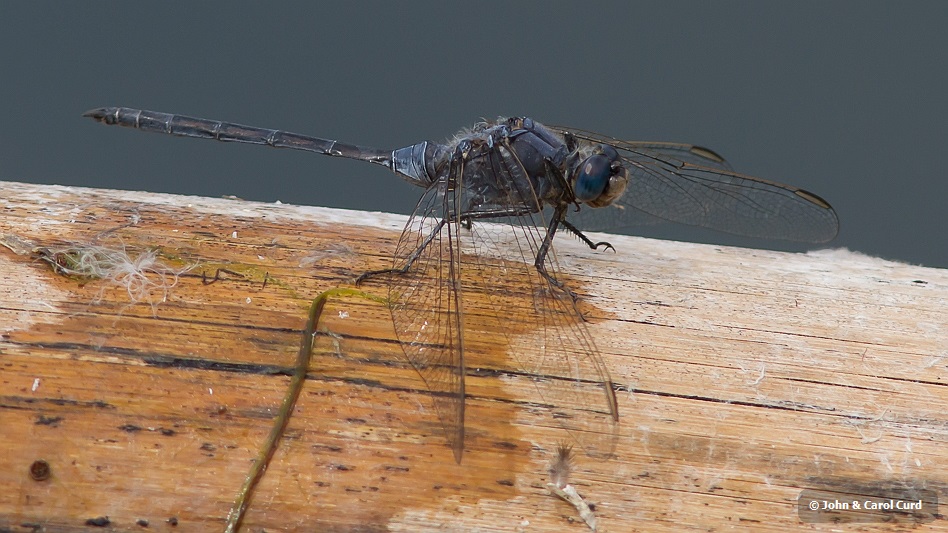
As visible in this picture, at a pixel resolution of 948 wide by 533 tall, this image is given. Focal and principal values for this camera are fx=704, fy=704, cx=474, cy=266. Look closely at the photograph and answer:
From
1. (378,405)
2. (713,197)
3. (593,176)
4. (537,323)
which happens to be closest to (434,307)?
(537,323)

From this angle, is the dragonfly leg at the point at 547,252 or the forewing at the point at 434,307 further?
the dragonfly leg at the point at 547,252

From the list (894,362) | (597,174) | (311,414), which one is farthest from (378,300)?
(894,362)

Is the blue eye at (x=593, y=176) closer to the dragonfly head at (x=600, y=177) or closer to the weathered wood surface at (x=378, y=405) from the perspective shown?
the dragonfly head at (x=600, y=177)

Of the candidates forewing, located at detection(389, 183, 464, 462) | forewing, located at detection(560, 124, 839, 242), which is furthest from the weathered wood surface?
forewing, located at detection(560, 124, 839, 242)

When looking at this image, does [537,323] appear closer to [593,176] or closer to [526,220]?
[526,220]

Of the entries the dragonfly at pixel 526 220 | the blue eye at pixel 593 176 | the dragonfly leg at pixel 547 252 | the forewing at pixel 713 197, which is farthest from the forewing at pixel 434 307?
the forewing at pixel 713 197
